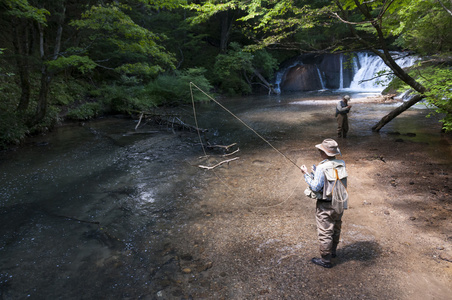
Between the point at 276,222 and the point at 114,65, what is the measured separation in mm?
22305

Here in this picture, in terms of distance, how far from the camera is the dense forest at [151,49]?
712 cm

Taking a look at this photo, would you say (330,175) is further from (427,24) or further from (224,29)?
(224,29)

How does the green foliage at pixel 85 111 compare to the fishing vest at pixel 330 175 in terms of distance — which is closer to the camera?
the fishing vest at pixel 330 175

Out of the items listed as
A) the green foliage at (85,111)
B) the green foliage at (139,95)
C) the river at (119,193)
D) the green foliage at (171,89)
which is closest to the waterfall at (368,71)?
the river at (119,193)

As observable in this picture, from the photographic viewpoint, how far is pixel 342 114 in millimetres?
10078

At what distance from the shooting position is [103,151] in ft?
34.3

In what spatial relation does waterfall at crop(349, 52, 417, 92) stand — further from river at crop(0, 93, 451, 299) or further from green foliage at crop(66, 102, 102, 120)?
green foliage at crop(66, 102, 102, 120)

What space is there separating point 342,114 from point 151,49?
866 centimetres

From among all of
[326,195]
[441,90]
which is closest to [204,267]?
[326,195]

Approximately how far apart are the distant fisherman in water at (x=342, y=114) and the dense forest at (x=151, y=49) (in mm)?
1694

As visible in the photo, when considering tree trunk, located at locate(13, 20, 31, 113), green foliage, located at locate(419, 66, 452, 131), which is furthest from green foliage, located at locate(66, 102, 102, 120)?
green foliage, located at locate(419, 66, 452, 131)

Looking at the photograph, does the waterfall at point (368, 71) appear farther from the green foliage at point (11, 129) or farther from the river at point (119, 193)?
the green foliage at point (11, 129)

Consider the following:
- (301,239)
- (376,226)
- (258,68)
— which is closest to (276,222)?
(301,239)

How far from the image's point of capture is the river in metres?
3.95
